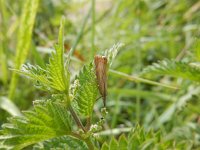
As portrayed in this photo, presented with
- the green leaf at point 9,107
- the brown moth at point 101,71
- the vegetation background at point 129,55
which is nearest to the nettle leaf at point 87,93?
the brown moth at point 101,71

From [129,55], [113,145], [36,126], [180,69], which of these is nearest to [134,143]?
[113,145]

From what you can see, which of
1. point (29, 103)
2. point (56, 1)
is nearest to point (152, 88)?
point (29, 103)

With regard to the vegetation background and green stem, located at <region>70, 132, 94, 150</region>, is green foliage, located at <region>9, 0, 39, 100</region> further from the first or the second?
green stem, located at <region>70, 132, 94, 150</region>

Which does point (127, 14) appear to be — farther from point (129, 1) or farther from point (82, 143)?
point (82, 143)

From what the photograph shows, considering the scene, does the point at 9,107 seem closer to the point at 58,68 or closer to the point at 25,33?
the point at 25,33

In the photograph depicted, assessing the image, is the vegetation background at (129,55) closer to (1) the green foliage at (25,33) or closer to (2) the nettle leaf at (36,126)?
(1) the green foliage at (25,33)

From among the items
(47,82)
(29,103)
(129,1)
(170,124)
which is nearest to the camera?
(47,82)
